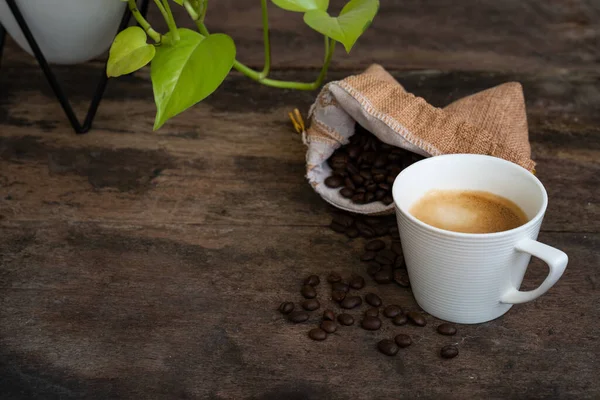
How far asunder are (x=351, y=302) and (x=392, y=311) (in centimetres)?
6

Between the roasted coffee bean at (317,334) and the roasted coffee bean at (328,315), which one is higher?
the roasted coffee bean at (317,334)

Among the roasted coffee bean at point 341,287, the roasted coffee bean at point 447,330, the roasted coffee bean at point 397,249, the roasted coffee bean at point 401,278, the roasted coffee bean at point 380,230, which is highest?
the roasted coffee bean at point 341,287

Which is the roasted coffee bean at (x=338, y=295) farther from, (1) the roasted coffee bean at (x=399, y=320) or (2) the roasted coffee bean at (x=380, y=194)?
(2) the roasted coffee bean at (x=380, y=194)

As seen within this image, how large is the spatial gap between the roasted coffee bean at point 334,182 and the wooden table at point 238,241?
2.1 inches

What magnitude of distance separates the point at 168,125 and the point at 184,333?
606mm

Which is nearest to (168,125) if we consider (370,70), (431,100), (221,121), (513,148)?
(221,121)

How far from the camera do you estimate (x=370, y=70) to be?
1329mm

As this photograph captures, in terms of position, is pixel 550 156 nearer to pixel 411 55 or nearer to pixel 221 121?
pixel 411 55

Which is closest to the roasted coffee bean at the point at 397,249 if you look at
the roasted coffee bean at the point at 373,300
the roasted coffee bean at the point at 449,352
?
the roasted coffee bean at the point at 373,300

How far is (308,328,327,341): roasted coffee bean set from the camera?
39.1 inches

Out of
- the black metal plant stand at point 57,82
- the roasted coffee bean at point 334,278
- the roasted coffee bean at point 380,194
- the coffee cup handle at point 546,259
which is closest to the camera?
the coffee cup handle at point 546,259

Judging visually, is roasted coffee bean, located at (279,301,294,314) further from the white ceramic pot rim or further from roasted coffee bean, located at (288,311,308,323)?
the white ceramic pot rim

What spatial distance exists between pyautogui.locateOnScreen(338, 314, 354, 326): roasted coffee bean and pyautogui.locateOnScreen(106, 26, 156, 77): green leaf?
47 centimetres

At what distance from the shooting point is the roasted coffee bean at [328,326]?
1.00 meters
